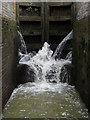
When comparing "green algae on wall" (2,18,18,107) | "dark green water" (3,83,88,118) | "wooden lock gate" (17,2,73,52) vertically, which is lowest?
"dark green water" (3,83,88,118)

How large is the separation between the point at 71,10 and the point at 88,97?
4716mm

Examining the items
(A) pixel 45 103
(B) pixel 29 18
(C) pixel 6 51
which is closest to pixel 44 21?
(B) pixel 29 18

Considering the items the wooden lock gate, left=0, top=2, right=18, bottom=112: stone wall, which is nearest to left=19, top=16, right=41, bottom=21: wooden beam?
the wooden lock gate

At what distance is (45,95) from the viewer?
5180 mm

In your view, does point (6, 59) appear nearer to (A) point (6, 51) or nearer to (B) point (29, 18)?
(A) point (6, 51)

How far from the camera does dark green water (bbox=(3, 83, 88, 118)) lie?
400 cm

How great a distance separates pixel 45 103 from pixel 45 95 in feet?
1.82

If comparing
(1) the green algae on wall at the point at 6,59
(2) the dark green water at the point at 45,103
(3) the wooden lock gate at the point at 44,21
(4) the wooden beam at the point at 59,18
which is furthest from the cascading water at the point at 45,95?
(4) the wooden beam at the point at 59,18

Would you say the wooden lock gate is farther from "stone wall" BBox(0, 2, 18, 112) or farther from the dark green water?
"stone wall" BBox(0, 2, 18, 112)

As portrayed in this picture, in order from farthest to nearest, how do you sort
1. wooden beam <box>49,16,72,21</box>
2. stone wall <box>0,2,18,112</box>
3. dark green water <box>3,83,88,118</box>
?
wooden beam <box>49,16,72,21</box> < stone wall <box>0,2,18,112</box> < dark green water <box>3,83,88,118</box>

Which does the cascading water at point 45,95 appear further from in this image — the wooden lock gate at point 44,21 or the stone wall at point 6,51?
the wooden lock gate at point 44,21

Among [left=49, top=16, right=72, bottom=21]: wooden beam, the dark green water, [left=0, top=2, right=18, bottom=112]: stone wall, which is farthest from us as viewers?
[left=49, top=16, right=72, bottom=21]: wooden beam

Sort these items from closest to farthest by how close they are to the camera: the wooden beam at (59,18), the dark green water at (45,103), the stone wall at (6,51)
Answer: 1. the dark green water at (45,103)
2. the stone wall at (6,51)
3. the wooden beam at (59,18)

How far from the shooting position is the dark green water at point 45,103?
3998mm
